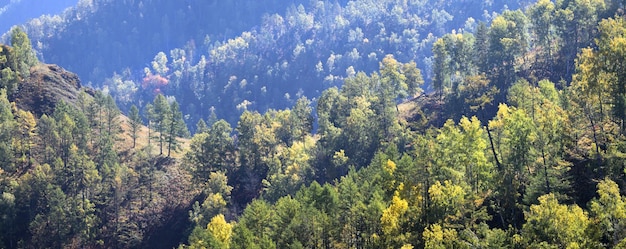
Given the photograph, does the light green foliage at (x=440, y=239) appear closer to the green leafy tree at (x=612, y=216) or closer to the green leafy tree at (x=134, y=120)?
the green leafy tree at (x=612, y=216)

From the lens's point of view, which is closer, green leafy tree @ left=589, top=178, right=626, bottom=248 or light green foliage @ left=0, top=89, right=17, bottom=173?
green leafy tree @ left=589, top=178, right=626, bottom=248

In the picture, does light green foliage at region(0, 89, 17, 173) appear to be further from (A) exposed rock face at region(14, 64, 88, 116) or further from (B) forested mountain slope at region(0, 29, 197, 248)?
(A) exposed rock face at region(14, 64, 88, 116)

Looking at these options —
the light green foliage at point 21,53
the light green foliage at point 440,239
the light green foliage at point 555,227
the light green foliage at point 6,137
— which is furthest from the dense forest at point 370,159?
the light green foliage at point 21,53

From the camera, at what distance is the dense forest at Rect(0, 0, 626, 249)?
71.6 meters

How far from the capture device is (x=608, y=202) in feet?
182

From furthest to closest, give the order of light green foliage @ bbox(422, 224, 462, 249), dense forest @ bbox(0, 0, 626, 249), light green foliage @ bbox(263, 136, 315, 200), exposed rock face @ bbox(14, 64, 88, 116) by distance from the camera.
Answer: exposed rock face @ bbox(14, 64, 88, 116)
light green foliage @ bbox(263, 136, 315, 200)
dense forest @ bbox(0, 0, 626, 249)
light green foliage @ bbox(422, 224, 462, 249)

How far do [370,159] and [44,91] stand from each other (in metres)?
107

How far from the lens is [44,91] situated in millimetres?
179625

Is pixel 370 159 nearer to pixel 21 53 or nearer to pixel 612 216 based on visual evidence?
pixel 612 216

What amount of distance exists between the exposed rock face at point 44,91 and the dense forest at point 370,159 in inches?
24.8

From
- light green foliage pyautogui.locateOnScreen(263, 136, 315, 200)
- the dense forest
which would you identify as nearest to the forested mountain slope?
the dense forest

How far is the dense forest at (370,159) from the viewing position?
71562 millimetres

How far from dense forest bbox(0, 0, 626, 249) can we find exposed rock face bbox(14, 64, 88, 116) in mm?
629

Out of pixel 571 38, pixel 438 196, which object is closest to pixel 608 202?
pixel 438 196
